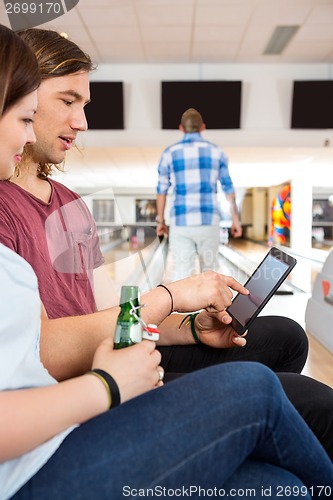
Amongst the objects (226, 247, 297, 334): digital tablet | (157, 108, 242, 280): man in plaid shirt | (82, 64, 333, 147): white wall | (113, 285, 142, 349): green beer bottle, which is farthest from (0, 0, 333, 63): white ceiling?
(113, 285, 142, 349): green beer bottle

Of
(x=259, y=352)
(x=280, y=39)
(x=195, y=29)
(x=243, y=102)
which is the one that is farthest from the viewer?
(x=243, y=102)

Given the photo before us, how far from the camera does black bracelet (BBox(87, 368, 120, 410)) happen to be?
720mm

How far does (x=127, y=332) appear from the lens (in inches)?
30.3

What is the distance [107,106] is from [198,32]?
161 cm

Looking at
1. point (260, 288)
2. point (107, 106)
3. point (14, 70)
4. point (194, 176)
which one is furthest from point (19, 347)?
point (107, 106)

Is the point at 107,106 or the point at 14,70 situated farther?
the point at 107,106

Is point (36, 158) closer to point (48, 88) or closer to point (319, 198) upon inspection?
point (48, 88)

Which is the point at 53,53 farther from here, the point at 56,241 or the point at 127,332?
the point at 127,332

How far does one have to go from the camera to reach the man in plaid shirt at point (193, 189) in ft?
12.9

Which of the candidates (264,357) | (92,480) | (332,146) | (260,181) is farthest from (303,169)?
(92,480)

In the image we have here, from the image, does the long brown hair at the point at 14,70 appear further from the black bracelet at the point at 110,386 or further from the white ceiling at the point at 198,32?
the white ceiling at the point at 198,32

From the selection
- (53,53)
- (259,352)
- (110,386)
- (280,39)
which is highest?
(280,39)

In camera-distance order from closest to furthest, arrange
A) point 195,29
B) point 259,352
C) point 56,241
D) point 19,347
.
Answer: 1. point 19,347
2. point 56,241
3. point 259,352
4. point 195,29

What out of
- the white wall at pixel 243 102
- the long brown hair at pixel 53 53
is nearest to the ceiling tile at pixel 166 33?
the white wall at pixel 243 102
